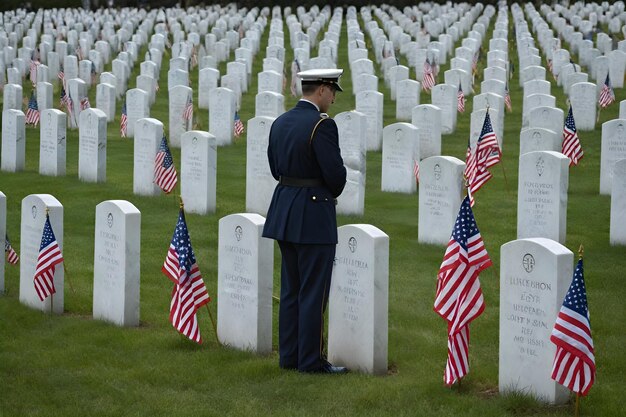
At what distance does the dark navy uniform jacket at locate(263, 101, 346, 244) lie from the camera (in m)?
8.14

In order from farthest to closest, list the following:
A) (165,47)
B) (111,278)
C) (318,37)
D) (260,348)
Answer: (318,37)
(165,47)
(111,278)
(260,348)

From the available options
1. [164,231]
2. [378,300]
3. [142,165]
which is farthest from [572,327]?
[142,165]

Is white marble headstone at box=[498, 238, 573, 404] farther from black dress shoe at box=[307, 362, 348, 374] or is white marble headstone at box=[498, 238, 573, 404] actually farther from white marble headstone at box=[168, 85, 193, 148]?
white marble headstone at box=[168, 85, 193, 148]

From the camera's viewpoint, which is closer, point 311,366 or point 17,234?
point 311,366

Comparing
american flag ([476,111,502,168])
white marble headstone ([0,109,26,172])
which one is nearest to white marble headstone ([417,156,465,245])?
american flag ([476,111,502,168])

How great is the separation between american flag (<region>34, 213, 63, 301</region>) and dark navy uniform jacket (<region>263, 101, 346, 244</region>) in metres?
2.36

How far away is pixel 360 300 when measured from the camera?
8.37m

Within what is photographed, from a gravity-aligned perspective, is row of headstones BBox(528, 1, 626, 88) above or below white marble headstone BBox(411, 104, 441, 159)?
above

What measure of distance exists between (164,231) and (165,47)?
22.3 m

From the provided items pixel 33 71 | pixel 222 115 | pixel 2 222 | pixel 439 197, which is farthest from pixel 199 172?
pixel 33 71

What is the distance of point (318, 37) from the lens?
126ft

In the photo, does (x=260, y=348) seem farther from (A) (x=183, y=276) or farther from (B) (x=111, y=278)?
(B) (x=111, y=278)

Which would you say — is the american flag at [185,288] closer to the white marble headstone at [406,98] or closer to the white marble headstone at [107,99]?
the white marble headstone at [406,98]

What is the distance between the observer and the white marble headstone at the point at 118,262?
9.66 meters
